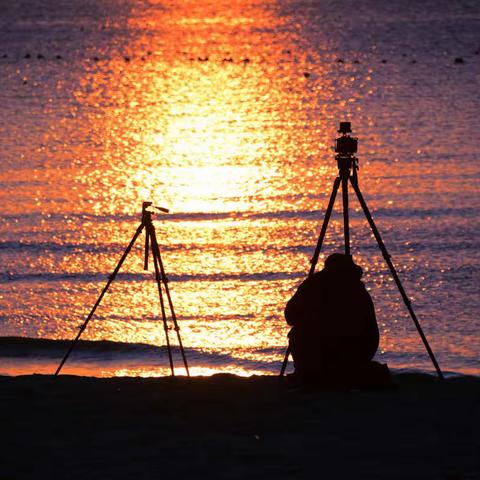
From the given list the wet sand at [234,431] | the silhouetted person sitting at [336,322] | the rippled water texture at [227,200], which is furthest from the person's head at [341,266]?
the rippled water texture at [227,200]

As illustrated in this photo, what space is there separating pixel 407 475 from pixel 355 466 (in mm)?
388

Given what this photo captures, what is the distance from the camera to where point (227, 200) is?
2839 cm

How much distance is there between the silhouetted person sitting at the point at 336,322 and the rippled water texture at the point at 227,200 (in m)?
5.22

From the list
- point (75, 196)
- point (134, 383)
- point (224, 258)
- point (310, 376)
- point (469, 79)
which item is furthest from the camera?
point (469, 79)

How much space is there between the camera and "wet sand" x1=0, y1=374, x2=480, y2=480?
950cm

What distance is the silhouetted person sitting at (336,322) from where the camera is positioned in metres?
11.5

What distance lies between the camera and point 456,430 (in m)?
10.3

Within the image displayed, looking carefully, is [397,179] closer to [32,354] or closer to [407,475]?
[32,354]

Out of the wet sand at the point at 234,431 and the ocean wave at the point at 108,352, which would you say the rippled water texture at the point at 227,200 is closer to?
the ocean wave at the point at 108,352

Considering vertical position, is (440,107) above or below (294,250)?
above

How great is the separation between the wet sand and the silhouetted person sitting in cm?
27

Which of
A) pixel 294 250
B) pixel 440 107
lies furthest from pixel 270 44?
pixel 294 250

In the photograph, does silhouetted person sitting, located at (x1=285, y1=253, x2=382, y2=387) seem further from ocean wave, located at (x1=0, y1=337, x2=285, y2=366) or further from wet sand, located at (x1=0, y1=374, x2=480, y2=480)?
ocean wave, located at (x1=0, y1=337, x2=285, y2=366)

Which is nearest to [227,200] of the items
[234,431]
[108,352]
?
[108,352]
